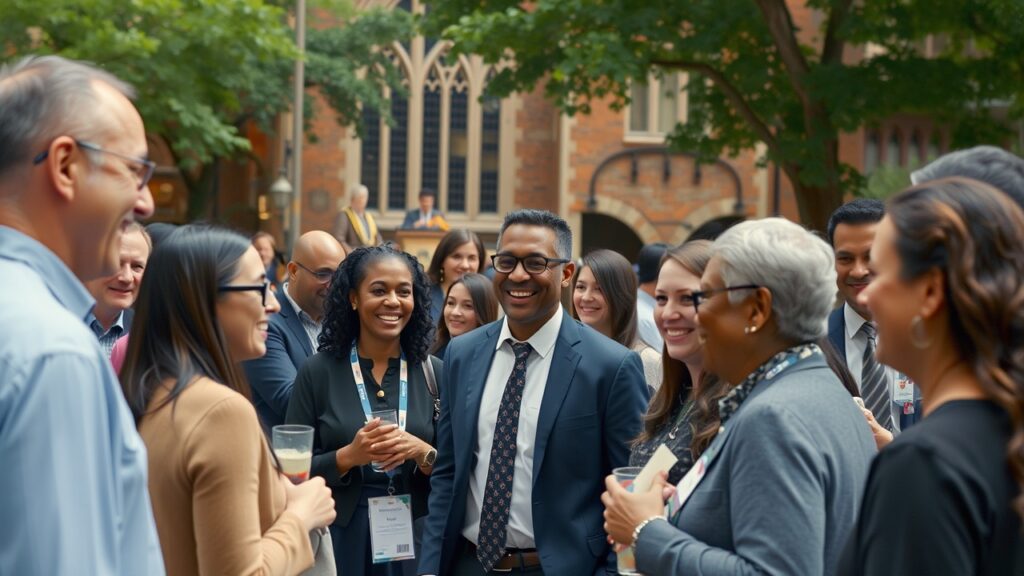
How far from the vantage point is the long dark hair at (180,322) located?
2.98m

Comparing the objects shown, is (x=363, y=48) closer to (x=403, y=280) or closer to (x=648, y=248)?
(x=648, y=248)

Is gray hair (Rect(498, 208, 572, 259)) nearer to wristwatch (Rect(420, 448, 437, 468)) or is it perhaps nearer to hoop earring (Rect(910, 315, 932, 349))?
wristwatch (Rect(420, 448, 437, 468))

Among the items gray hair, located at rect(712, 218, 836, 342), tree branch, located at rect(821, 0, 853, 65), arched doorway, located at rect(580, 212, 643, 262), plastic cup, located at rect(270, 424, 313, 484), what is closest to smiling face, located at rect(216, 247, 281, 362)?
plastic cup, located at rect(270, 424, 313, 484)

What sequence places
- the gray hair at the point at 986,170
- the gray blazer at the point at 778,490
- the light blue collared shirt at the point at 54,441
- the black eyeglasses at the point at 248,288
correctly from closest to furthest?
the light blue collared shirt at the point at 54,441
the gray hair at the point at 986,170
the gray blazer at the point at 778,490
the black eyeglasses at the point at 248,288

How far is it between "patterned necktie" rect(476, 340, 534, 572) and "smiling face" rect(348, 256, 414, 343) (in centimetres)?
87

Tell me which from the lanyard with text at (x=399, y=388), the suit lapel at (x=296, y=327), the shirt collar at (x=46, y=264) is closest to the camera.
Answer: the shirt collar at (x=46, y=264)

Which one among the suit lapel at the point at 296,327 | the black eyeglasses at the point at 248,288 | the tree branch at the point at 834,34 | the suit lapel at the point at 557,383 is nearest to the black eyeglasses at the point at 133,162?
the black eyeglasses at the point at 248,288

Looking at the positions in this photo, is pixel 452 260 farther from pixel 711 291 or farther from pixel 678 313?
pixel 711 291

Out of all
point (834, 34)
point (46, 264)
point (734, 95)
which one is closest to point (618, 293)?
point (46, 264)

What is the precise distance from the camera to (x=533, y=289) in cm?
457

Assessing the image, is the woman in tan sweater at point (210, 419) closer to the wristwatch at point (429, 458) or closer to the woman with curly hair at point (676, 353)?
the woman with curly hair at point (676, 353)

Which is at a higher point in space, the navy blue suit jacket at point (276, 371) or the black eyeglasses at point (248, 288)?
the black eyeglasses at point (248, 288)

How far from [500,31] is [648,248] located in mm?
6965

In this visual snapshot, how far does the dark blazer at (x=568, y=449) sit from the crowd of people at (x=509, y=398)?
11mm
